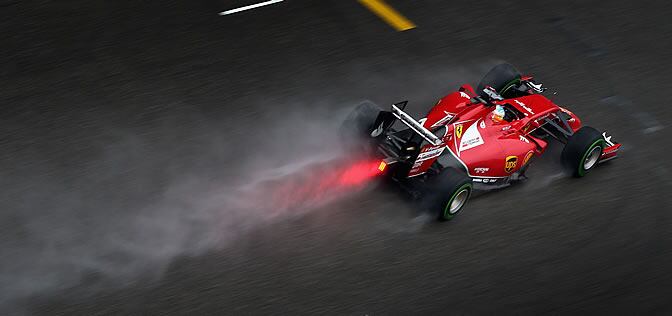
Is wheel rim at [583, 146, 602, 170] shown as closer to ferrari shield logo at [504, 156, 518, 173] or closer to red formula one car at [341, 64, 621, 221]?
red formula one car at [341, 64, 621, 221]

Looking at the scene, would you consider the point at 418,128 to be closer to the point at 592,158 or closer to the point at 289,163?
the point at 289,163

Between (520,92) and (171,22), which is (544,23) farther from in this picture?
(171,22)

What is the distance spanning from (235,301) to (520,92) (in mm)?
5832

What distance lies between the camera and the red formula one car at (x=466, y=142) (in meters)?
12.8

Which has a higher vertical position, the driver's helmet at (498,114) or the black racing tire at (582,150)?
the driver's helmet at (498,114)

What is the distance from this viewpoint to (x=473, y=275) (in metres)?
12.3

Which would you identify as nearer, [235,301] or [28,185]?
[235,301]

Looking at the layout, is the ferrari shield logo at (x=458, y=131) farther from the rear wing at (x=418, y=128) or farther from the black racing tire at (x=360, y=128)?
the black racing tire at (x=360, y=128)

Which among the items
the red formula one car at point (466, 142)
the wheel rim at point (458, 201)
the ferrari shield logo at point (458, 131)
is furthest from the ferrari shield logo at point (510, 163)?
the wheel rim at point (458, 201)

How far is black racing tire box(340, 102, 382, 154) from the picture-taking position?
1342 cm

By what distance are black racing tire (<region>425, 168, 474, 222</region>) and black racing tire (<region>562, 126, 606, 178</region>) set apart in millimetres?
1810

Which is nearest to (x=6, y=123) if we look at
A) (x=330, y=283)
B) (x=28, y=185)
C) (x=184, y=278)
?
(x=28, y=185)

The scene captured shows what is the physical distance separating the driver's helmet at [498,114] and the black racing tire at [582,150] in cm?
100

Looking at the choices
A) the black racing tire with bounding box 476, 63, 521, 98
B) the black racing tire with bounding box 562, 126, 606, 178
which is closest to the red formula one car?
the black racing tire with bounding box 562, 126, 606, 178
